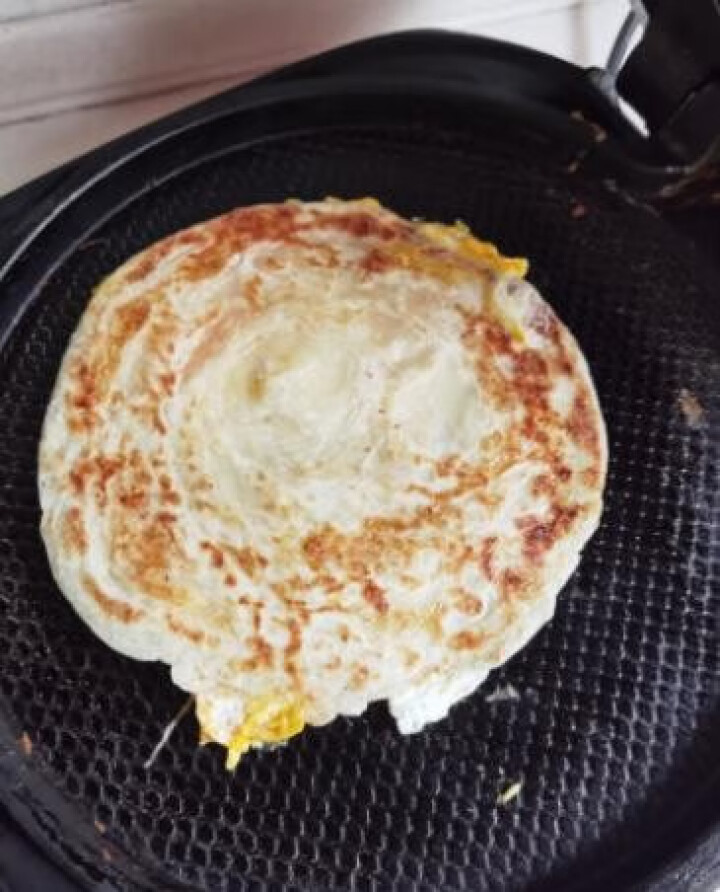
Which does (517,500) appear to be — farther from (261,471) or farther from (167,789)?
(167,789)

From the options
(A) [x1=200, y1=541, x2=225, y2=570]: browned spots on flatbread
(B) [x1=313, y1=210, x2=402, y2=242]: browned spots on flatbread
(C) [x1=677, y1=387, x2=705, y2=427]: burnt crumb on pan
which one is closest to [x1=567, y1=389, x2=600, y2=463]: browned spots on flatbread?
(C) [x1=677, y1=387, x2=705, y2=427]: burnt crumb on pan

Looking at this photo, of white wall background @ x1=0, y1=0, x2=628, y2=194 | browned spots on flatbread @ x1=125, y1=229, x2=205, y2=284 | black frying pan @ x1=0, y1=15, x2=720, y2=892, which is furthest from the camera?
white wall background @ x1=0, y1=0, x2=628, y2=194

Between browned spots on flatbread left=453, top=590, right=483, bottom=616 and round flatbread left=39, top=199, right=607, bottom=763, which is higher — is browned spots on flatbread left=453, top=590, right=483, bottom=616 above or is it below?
below

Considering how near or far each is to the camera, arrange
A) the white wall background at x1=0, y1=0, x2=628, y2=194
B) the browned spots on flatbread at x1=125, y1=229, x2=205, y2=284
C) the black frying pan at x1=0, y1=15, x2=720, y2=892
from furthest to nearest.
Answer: the white wall background at x1=0, y1=0, x2=628, y2=194 → the browned spots on flatbread at x1=125, y1=229, x2=205, y2=284 → the black frying pan at x1=0, y1=15, x2=720, y2=892

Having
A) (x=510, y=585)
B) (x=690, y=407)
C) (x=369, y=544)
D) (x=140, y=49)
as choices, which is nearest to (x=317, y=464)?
(x=369, y=544)

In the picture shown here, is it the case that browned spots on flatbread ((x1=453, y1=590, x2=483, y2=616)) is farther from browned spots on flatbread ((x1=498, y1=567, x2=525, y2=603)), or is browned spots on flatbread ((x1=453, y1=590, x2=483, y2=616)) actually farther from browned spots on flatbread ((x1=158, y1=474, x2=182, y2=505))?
browned spots on flatbread ((x1=158, y1=474, x2=182, y2=505))

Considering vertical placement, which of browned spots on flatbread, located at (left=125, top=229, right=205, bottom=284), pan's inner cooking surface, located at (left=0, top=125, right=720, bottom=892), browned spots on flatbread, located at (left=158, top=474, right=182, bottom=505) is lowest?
pan's inner cooking surface, located at (left=0, top=125, right=720, bottom=892)

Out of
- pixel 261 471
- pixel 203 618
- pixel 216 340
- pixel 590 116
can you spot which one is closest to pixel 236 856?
pixel 203 618

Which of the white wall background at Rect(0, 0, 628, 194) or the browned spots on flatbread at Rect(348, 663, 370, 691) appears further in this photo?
the white wall background at Rect(0, 0, 628, 194)
